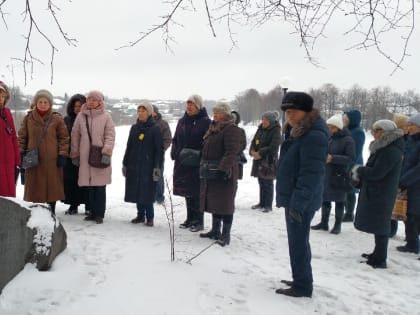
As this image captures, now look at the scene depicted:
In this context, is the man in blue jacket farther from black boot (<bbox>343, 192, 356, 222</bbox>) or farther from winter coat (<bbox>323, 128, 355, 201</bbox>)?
black boot (<bbox>343, 192, 356, 222</bbox>)

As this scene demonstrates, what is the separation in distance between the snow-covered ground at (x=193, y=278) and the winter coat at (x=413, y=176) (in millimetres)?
728

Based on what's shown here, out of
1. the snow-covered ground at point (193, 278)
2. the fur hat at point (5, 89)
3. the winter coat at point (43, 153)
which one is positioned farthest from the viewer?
the winter coat at point (43, 153)

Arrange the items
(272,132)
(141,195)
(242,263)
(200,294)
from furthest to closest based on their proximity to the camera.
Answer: (272,132)
(141,195)
(242,263)
(200,294)

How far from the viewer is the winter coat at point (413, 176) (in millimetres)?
5410

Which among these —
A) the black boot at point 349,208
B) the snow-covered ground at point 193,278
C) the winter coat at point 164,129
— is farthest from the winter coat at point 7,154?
the black boot at point 349,208

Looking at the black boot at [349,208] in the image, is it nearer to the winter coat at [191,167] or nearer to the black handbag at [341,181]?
the black handbag at [341,181]

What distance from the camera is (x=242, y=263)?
4.55 meters

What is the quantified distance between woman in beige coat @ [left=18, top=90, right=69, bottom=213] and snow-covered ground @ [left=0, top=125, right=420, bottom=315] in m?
0.61

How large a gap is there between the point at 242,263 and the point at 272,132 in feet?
11.7

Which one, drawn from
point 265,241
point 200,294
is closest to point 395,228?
point 265,241

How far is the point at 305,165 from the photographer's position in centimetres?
349

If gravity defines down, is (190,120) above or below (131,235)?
above

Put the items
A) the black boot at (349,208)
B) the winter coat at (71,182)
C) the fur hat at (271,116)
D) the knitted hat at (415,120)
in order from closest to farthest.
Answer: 1. the knitted hat at (415,120)
2. the winter coat at (71,182)
3. the black boot at (349,208)
4. the fur hat at (271,116)

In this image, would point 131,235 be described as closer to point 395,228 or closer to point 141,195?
point 141,195
